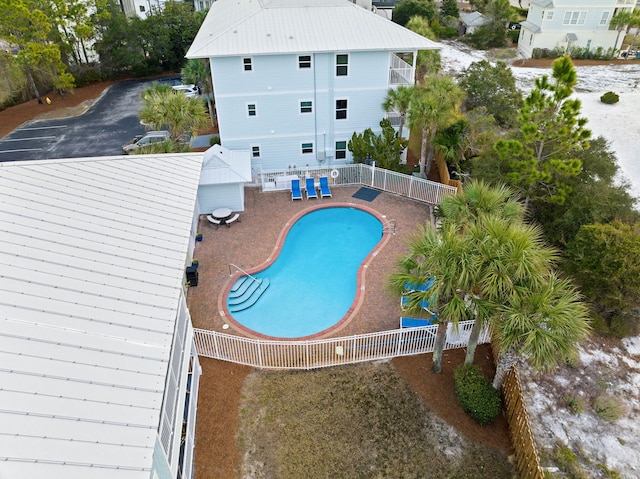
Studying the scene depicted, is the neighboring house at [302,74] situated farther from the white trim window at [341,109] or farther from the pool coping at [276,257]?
the pool coping at [276,257]

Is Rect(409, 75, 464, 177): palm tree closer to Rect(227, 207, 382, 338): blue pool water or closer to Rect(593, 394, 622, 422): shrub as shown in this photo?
Rect(227, 207, 382, 338): blue pool water

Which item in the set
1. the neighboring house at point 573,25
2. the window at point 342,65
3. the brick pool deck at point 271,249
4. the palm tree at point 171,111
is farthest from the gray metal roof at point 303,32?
the neighboring house at point 573,25

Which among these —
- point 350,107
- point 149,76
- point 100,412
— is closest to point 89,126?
point 149,76

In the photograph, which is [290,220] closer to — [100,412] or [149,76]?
[100,412]

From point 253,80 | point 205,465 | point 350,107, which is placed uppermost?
point 253,80

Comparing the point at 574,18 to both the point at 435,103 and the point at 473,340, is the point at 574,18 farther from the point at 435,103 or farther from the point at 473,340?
the point at 473,340
